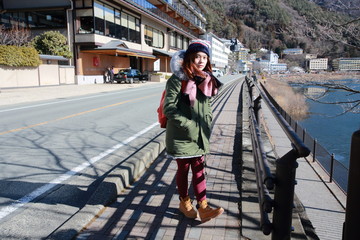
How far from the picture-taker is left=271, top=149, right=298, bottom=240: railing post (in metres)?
1.64

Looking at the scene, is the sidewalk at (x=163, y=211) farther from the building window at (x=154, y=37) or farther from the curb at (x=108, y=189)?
the building window at (x=154, y=37)

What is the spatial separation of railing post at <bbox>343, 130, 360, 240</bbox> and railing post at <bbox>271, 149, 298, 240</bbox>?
325mm

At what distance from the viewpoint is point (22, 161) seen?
5137 millimetres

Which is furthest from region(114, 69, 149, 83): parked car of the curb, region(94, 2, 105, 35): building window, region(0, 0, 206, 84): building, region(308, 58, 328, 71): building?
the curb

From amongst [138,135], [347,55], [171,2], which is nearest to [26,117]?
[138,135]

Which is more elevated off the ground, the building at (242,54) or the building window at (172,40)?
the building at (242,54)

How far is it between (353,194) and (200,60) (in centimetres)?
185

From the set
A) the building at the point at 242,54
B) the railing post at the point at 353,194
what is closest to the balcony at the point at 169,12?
the railing post at the point at 353,194

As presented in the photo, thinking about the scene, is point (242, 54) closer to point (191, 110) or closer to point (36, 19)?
point (36, 19)

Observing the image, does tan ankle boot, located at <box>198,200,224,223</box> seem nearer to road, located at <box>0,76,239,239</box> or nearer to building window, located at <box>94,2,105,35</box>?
road, located at <box>0,76,239,239</box>

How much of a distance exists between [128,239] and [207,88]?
158 cm

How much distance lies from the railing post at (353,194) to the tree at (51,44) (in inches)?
1144

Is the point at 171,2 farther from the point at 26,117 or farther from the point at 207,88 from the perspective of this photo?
the point at 207,88

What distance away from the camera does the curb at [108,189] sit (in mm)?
2854
